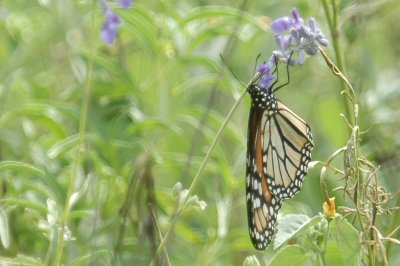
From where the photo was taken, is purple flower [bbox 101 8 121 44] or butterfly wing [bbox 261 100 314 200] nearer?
purple flower [bbox 101 8 121 44]

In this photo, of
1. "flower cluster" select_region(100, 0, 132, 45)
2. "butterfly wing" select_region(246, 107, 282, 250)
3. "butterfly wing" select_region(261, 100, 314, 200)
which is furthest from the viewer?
"butterfly wing" select_region(261, 100, 314, 200)

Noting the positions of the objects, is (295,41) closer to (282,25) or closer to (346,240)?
(282,25)

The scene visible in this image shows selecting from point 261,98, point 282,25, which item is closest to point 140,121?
point 261,98

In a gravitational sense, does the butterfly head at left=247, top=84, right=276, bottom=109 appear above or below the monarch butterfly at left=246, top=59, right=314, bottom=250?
above

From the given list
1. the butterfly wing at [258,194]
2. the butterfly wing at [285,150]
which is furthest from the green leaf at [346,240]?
the butterfly wing at [285,150]

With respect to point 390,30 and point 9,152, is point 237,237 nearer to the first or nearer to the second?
point 9,152

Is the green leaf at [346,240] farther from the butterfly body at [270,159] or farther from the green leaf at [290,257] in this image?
the butterfly body at [270,159]

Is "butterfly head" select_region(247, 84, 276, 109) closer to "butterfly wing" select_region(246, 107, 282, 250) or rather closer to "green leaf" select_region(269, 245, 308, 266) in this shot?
"butterfly wing" select_region(246, 107, 282, 250)

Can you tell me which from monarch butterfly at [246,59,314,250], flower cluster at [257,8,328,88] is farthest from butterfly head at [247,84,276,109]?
flower cluster at [257,8,328,88]
